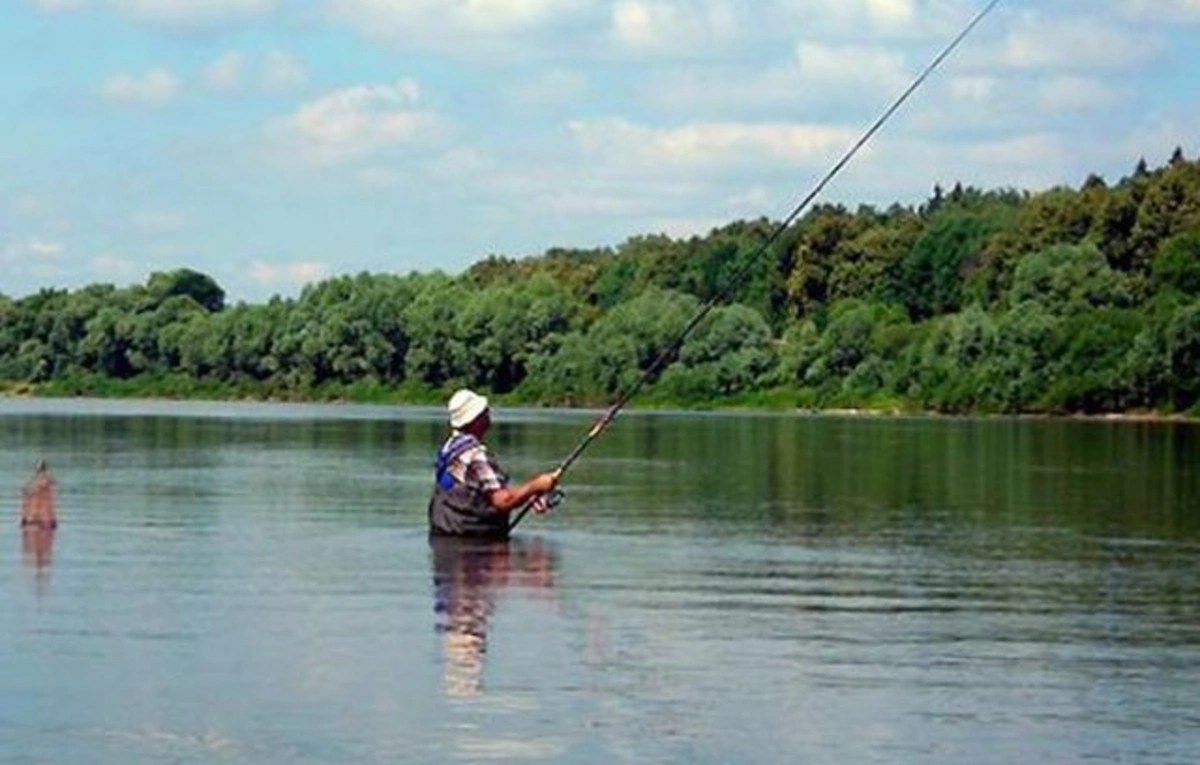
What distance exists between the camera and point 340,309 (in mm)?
170125

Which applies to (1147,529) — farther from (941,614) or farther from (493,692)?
(493,692)

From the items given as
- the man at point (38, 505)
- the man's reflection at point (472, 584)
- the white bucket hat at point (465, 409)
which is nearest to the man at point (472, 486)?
the white bucket hat at point (465, 409)

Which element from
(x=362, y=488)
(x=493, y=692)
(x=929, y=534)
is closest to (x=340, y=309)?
(x=362, y=488)

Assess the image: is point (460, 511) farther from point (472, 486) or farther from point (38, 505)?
point (38, 505)

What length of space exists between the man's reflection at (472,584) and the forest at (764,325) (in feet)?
309

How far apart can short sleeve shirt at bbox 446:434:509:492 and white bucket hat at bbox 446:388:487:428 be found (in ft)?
0.97

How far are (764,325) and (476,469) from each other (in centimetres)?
12497

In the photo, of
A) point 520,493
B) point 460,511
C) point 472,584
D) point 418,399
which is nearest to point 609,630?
point 472,584

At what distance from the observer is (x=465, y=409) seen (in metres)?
26.6

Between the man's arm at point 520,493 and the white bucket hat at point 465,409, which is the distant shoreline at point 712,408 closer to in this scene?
the man's arm at point 520,493

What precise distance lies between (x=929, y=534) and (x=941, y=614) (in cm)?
1000

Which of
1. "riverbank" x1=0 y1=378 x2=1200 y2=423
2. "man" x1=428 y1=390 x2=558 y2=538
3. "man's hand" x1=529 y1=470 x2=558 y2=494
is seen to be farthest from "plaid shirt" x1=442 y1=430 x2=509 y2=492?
"riverbank" x1=0 y1=378 x2=1200 y2=423

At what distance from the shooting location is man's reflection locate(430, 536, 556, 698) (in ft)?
56.5

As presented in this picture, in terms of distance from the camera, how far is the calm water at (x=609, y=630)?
47.5 feet
